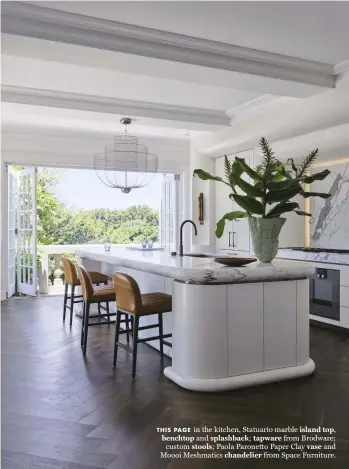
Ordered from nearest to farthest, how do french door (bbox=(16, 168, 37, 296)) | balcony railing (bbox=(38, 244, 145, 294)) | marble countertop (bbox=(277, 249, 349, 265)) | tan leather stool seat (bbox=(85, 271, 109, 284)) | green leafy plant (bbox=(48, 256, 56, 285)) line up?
marble countertop (bbox=(277, 249, 349, 265)), tan leather stool seat (bbox=(85, 271, 109, 284)), french door (bbox=(16, 168, 37, 296)), balcony railing (bbox=(38, 244, 145, 294)), green leafy plant (bbox=(48, 256, 56, 285))

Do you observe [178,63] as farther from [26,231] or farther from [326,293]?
[26,231]

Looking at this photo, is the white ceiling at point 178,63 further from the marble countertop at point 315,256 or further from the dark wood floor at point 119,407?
the dark wood floor at point 119,407

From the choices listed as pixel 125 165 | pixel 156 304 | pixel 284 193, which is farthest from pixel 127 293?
pixel 125 165

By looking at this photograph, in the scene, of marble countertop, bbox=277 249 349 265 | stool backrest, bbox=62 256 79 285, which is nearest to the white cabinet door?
marble countertop, bbox=277 249 349 265

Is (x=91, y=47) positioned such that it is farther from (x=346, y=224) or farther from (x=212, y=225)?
(x=212, y=225)

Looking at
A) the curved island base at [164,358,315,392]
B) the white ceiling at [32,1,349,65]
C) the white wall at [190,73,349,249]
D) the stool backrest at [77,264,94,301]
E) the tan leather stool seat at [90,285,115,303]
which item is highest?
the white ceiling at [32,1,349,65]

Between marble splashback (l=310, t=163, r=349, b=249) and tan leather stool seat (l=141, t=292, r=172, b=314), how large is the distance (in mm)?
3313

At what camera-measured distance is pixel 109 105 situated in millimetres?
5797

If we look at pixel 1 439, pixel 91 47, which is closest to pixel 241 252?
pixel 91 47

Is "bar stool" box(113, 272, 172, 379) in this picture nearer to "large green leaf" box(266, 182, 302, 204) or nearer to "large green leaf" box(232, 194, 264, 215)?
"large green leaf" box(232, 194, 264, 215)

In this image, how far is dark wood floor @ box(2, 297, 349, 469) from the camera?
2344 millimetres

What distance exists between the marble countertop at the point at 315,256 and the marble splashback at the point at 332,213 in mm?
691

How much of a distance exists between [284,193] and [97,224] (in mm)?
9369

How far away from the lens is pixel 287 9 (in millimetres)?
3240
